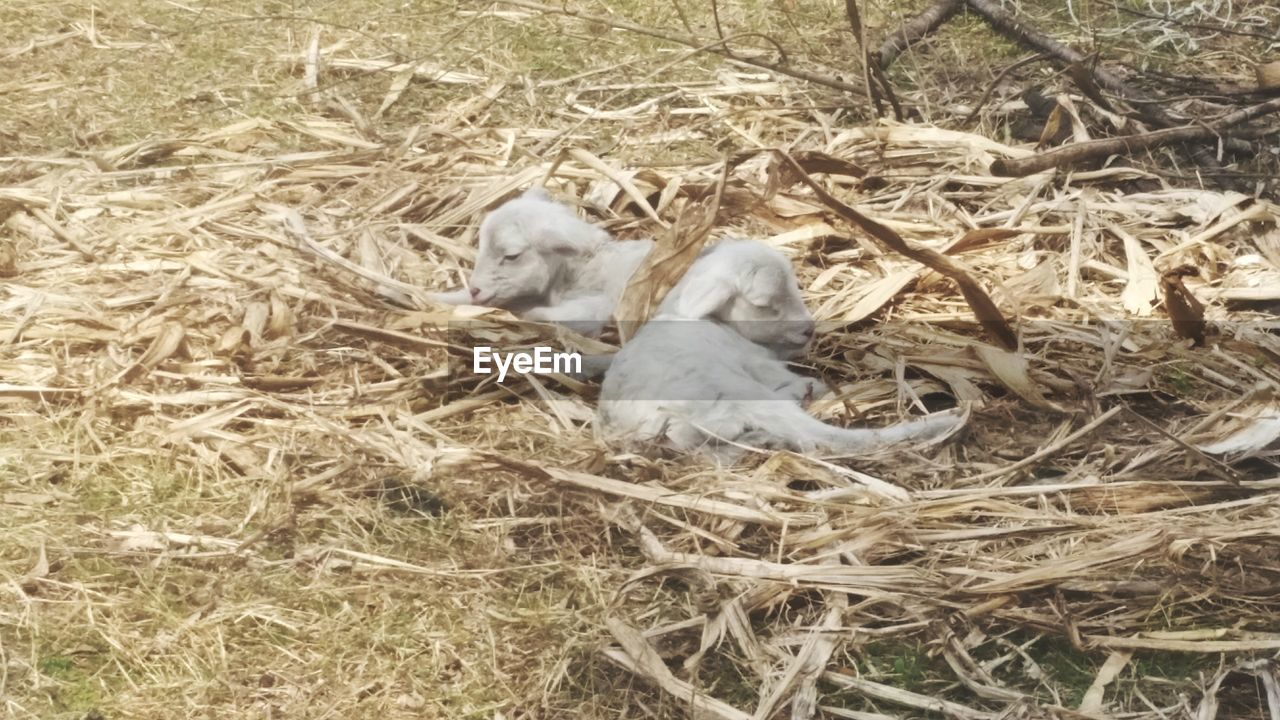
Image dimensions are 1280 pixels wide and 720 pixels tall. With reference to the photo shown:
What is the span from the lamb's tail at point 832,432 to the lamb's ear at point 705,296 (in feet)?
1.40

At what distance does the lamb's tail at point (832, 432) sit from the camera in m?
3.39

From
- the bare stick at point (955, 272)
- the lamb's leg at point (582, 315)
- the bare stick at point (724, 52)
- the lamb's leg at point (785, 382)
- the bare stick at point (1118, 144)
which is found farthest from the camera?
the bare stick at point (724, 52)

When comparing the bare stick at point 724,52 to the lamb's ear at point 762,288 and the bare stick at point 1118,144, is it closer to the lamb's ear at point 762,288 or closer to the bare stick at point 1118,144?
the bare stick at point 1118,144

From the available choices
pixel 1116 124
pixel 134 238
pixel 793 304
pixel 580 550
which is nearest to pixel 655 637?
pixel 580 550

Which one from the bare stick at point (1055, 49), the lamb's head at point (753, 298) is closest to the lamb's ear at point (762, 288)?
the lamb's head at point (753, 298)

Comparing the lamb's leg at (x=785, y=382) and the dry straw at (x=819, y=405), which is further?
the lamb's leg at (x=785, y=382)

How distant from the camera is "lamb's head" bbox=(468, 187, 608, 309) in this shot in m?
4.18

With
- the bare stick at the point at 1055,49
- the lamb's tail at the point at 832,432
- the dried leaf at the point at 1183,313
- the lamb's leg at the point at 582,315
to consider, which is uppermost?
the bare stick at the point at 1055,49

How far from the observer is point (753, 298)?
3.85 metres

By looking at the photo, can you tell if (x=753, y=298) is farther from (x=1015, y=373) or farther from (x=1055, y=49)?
(x=1055, y=49)

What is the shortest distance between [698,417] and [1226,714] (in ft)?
4.37

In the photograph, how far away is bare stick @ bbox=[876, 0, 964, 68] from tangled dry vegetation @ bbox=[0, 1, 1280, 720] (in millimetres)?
1199

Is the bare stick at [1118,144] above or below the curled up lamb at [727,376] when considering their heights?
above

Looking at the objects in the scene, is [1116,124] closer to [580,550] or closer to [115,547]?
[580,550]
